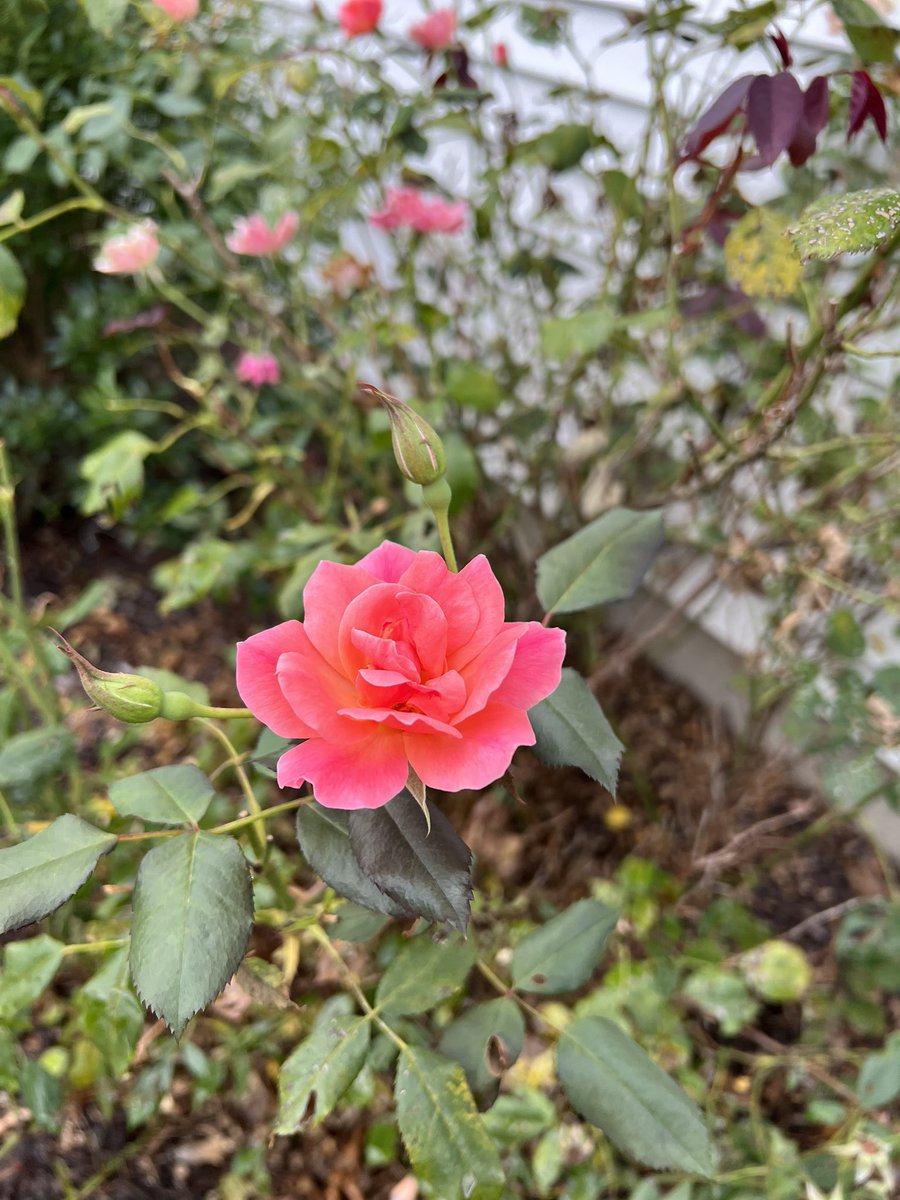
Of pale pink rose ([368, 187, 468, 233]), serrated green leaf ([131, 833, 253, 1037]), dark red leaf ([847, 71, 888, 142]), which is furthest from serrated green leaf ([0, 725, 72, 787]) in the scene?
dark red leaf ([847, 71, 888, 142])

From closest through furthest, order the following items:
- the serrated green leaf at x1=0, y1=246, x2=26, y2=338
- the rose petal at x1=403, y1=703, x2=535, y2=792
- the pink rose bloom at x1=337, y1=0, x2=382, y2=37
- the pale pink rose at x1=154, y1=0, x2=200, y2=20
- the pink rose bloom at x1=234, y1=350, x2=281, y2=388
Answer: the rose petal at x1=403, y1=703, x2=535, y2=792, the serrated green leaf at x1=0, y1=246, x2=26, y2=338, the pale pink rose at x1=154, y1=0, x2=200, y2=20, the pink rose bloom at x1=337, y1=0, x2=382, y2=37, the pink rose bloom at x1=234, y1=350, x2=281, y2=388

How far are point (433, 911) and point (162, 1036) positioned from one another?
0.78 m

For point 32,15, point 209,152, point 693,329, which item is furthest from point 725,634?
point 32,15

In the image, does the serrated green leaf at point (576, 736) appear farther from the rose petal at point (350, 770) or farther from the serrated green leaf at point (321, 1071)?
the serrated green leaf at point (321, 1071)

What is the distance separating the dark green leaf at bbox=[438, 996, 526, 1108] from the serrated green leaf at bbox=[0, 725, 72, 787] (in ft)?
1.44

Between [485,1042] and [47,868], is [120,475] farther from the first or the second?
[485,1042]

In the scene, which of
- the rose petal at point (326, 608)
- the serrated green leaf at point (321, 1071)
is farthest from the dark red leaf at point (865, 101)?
the serrated green leaf at point (321, 1071)

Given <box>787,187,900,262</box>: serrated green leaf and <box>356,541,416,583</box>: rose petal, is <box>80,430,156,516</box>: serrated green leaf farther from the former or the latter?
<box>787,187,900,262</box>: serrated green leaf

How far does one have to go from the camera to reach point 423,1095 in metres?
0.56

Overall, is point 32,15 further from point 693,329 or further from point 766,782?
point 766,782

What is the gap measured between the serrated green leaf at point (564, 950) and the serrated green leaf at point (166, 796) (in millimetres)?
Result: 318

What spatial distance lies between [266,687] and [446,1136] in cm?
34

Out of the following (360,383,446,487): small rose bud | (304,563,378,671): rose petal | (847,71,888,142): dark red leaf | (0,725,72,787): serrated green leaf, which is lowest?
(0,725,72,787): serrated green leaf

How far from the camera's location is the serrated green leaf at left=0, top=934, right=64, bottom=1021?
706 mm
